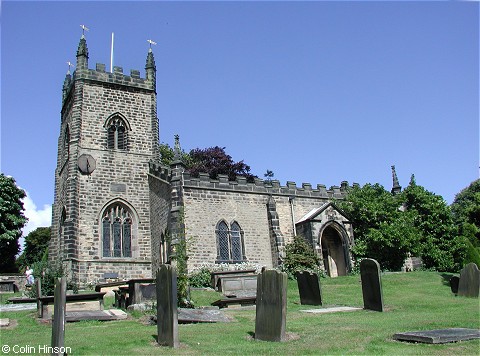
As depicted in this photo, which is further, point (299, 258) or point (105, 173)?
point (105, 173)

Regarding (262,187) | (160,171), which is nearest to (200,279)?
(160,171)

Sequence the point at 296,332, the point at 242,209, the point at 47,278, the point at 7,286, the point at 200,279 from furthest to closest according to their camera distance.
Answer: the point at 242,209 → the point at 7,286 → the point at 200,279 → the point at 47,278 → the point at 296,332

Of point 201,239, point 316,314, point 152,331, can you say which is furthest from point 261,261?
point 152,331

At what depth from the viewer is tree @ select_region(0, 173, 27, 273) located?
39469 millimetres

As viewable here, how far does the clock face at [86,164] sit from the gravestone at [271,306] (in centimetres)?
2006

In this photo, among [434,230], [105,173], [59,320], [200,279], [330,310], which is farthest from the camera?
[434,230]

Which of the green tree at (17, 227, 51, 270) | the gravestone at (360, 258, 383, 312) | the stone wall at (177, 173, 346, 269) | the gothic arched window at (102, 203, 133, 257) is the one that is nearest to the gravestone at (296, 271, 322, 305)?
the gravestone at (360, 258, 383, 312)

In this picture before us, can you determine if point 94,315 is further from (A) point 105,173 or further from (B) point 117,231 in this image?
(A) point 105,173

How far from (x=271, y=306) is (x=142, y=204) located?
2036 cm

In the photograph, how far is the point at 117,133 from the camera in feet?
101

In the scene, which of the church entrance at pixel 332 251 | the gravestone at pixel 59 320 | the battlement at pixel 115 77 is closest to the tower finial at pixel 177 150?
the battlement at pixel 115 77

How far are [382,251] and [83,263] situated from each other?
16939 mm

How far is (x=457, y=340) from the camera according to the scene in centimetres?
899

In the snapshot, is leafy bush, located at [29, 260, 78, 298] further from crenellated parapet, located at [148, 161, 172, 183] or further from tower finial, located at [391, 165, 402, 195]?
tower finial, located at [391, 165, 402, 195]
